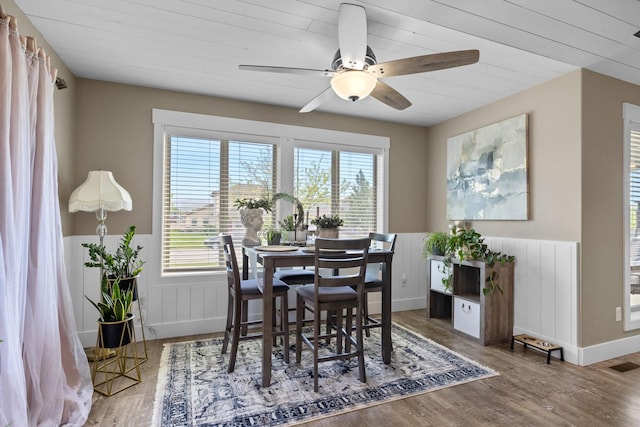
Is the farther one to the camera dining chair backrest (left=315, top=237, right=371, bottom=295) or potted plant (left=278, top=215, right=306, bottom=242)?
potted plant (left=278, top=215, right=306, bottom=242)

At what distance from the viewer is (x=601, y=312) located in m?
2.99

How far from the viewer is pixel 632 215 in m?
3.25

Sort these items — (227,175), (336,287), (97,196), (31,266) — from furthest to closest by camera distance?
(227,175) → (97,196) → (336,287) → (31,266)

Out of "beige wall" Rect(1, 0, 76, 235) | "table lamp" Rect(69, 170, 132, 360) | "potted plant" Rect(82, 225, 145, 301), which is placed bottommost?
"potted plant" Rect(82, 225, 145, 301)

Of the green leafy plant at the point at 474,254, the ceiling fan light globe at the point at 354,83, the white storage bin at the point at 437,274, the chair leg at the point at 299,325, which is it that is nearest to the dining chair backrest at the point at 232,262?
the chair leg at the point at 299,325

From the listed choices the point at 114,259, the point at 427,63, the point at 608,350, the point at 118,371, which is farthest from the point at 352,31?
the point at 608,350

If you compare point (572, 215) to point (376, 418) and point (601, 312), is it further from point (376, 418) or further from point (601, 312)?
point (376, 418)

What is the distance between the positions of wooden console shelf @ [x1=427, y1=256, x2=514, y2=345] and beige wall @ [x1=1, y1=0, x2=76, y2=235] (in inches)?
145

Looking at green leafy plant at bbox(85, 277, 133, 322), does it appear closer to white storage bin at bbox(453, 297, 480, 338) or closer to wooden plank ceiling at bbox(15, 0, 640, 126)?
wooden plank ceiling at bbox(15, 0, 640, 126)

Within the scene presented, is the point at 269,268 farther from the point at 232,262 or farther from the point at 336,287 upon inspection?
the point at 336,287

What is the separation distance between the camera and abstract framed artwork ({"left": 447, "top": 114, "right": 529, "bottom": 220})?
11.1ft

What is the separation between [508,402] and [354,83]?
7.41 feet

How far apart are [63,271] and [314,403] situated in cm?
180

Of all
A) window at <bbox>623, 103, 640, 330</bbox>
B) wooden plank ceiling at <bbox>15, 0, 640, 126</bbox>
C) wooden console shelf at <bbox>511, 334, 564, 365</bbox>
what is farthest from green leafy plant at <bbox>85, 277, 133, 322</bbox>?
window at <bbox>623, 103, 640, 330</bbox>
